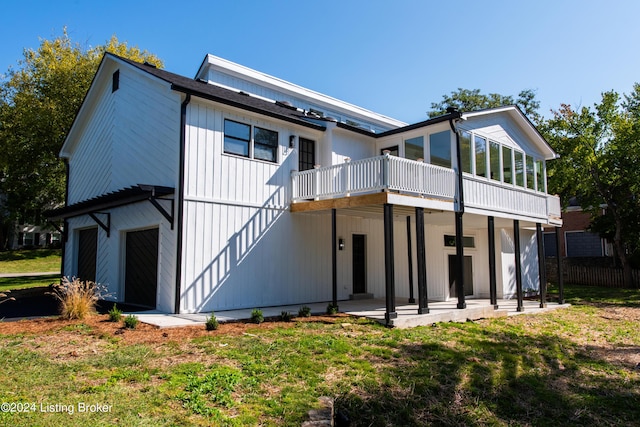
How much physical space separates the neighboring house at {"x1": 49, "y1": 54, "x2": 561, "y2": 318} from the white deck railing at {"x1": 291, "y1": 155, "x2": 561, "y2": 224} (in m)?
0.05

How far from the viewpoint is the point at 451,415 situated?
5555 mm

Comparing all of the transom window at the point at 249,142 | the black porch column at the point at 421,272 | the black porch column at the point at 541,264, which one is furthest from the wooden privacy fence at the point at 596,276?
the transom window at the point at 249,142

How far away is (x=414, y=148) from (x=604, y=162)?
36.7 feet

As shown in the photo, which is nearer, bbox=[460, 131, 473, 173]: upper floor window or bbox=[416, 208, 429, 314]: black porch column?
bbox=[416, 208, 429, 314]: black porch column

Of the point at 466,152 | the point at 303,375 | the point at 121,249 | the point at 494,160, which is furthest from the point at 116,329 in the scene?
the point at 494,160

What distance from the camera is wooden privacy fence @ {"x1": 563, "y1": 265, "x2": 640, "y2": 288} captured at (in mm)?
21828

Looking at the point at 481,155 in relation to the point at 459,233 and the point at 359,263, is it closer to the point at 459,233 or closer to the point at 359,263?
the point at 459,233

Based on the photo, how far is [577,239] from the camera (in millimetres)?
28281

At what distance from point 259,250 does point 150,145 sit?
4274 mm

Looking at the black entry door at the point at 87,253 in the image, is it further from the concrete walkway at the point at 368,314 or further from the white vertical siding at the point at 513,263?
the white vertical siding at the point at 513,263

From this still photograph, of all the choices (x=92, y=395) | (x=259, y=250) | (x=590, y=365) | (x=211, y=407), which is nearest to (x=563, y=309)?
(x=590, y=365)

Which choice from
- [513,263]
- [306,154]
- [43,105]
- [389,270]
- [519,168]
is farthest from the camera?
[43,105]

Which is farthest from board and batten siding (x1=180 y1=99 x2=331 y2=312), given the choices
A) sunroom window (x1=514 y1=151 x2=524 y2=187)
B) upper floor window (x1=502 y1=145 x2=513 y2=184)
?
sunroom window (x1=514 y1=151 x2=524 y2=187)

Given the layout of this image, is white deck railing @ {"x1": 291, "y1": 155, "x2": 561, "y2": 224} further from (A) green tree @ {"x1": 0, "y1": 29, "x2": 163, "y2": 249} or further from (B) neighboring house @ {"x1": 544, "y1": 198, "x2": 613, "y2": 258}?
(A) green tree @ {"x1": 0, "y1": 29, "x2": 163, "y2": 249}
